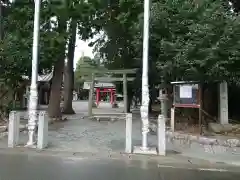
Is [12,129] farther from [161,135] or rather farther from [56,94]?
[56,94]

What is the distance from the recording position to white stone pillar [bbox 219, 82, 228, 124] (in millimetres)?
14445

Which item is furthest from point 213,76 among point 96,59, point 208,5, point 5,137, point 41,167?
point 96,59

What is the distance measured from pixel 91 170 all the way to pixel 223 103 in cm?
759

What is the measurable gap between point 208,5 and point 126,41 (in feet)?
30.8

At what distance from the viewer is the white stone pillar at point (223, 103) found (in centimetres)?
1445

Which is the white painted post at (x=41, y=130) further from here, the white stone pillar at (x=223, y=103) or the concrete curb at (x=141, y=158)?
the white stone pillar at (x=223, y=103)

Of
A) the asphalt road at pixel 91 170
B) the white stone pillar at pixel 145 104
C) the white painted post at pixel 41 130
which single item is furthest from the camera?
the white painted post at pixel 41 130

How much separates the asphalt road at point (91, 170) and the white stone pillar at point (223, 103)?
542cm

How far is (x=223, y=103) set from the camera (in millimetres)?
14508

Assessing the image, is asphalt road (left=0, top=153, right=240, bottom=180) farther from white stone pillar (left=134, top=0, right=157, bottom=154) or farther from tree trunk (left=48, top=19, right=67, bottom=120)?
tree trunk (left=48, top=19, right=67, bottom=120)

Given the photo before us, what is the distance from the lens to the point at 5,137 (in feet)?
46.3

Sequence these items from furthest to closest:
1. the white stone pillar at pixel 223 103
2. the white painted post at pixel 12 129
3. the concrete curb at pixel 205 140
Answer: the white stone pillar at pixel 223 103 → the concrete curb at pixel 205 140 → the white painted post at pixel 12 129

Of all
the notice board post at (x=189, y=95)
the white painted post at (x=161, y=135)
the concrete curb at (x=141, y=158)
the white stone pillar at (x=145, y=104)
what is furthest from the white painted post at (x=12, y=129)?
the notice board post at (x=189, y=95)

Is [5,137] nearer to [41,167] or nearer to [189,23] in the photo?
[41,167]
